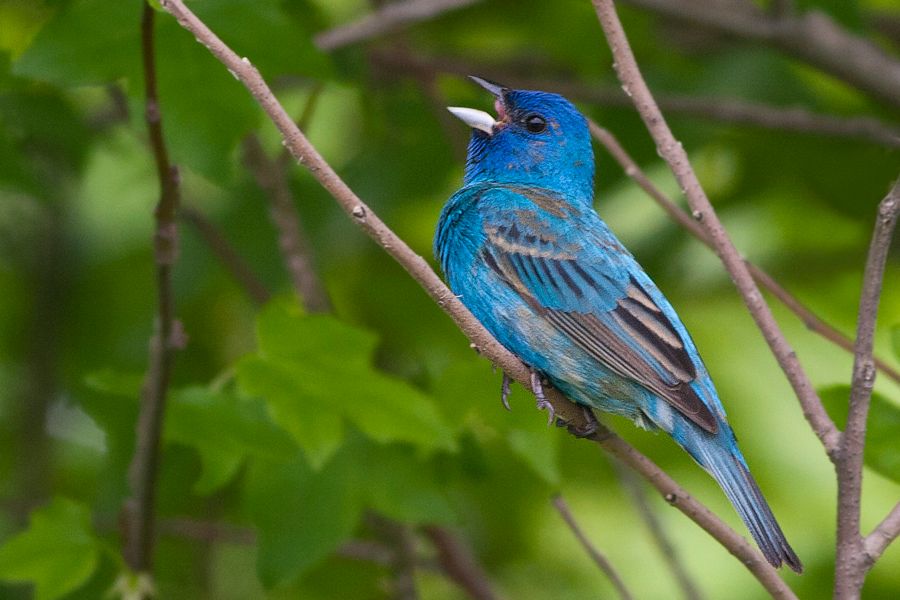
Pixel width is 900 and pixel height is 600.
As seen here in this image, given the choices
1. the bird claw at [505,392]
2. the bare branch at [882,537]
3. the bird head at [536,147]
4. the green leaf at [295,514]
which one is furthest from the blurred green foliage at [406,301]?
the bare branch at [882,537]

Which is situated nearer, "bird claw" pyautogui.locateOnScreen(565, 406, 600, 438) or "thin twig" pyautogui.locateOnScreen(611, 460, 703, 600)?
"bird claw" pyautogui.locateOnScreen(565, 406, 600, 438)

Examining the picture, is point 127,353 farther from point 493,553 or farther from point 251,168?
point 493,553

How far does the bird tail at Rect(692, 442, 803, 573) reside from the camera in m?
3.54

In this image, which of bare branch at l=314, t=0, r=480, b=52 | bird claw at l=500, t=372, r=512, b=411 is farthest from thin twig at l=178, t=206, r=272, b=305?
bird claw at l=500, t=372, r=512, b=411

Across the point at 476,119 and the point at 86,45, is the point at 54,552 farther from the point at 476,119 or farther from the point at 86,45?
the point at 476,119

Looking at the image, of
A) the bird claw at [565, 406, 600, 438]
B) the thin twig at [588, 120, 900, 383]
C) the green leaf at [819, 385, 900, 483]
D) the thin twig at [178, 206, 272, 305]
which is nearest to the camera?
the bird claw at [565, 406, 600, 438]

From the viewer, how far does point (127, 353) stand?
6.02 meters

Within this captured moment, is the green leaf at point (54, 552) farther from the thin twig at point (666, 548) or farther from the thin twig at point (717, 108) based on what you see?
the thin twig at point (717, 108)

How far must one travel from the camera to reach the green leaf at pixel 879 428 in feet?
12.6

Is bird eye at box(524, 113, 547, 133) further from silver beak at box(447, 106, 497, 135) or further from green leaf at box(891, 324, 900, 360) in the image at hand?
green leaf at box(891, 324, 900, 360)

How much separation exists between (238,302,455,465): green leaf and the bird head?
1.49 meters

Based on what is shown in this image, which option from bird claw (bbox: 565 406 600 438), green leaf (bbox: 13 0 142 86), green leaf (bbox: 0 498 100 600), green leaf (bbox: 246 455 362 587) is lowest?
green leaf (bbox: 0 498 100 600)

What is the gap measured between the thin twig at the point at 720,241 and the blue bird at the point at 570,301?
426mm

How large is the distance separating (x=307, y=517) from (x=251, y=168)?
5.50 ft
